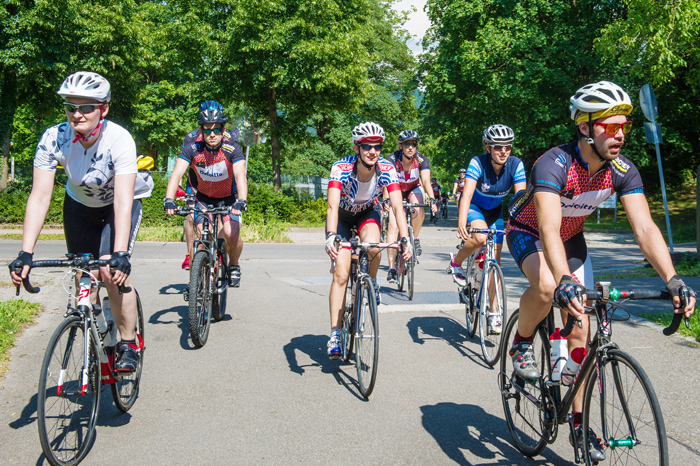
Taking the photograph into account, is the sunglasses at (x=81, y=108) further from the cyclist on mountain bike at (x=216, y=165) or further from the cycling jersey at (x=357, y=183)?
the cyclist on mountain bike at (x=216, y=165)

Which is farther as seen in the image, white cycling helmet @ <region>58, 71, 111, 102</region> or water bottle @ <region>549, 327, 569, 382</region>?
white cycling helmet @ <region>58, 71, 111, 102</region>

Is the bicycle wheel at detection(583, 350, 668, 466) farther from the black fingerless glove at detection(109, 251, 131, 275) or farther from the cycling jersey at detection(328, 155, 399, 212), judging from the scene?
the cycling jersey at detection(328, 155, 399, 212)

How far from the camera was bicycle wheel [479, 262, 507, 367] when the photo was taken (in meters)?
5.79

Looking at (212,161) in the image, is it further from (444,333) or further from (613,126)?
(613,126)

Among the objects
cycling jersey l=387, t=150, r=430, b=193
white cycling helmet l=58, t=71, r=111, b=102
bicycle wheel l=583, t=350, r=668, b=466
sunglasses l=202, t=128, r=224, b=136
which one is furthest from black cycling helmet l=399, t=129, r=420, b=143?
bicycle wheel l=583, t=350, r=668, b=466

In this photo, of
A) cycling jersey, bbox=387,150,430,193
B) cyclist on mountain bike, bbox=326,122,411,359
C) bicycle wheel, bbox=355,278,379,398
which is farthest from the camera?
cycling jersey, bbox=387,150,430,193

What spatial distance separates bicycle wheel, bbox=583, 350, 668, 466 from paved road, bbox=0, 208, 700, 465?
717mm

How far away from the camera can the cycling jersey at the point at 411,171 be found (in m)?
9.79

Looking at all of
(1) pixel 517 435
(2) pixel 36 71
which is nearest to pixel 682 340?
(1) pixel 517 435

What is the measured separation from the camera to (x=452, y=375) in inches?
209

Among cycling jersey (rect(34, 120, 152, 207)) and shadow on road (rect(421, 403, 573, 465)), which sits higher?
cycling jersey (rect(34, 120, 152, 207))

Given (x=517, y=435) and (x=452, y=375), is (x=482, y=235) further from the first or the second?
(x=517, y=435)

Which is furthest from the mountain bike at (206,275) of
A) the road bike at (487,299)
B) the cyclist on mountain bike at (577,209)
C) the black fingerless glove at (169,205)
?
the cyclist on mountain bike at (577,209)

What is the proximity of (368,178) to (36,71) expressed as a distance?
20.6 meters
